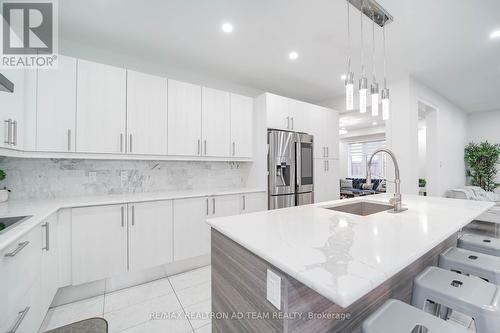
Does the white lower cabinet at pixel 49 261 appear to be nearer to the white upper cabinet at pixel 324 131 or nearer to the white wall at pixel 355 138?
the white upper cabinet at pixel 324 131

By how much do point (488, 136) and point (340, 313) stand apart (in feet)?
25.2

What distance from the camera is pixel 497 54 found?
275cm

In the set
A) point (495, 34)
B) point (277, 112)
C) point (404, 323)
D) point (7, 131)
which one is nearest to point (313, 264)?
point (404, 323)

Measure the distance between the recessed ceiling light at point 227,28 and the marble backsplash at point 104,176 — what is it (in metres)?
1.72

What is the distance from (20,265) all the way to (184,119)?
1946mm

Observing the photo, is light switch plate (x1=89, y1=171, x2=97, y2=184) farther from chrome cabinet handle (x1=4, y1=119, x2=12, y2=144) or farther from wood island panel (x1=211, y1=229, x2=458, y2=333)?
wood island panel (x1=211, y1=229, x2=458, y2=333)

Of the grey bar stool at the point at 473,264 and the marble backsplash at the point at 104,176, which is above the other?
the marble backsplash at the point at 104,176

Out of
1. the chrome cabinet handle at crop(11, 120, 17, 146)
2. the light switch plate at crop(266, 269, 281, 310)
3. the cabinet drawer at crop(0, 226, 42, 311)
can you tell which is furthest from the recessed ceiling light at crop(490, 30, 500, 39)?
the chrome cabinet handle at crop(11, 120, 17, 146)

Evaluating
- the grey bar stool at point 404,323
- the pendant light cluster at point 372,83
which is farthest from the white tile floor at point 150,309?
the pendant light cluster at point 372,83

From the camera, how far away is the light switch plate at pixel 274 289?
2.62 ft

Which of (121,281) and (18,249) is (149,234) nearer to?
(121,281)

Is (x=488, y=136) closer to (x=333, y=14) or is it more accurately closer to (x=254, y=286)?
(x=333, y=14)

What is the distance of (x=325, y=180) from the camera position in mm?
3850

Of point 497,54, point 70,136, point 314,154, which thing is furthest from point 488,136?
point 70,136
